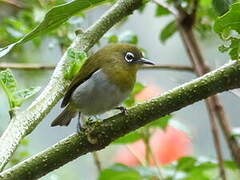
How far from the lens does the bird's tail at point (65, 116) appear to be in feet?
4.42

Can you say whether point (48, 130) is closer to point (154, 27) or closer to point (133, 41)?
point (154, 27)

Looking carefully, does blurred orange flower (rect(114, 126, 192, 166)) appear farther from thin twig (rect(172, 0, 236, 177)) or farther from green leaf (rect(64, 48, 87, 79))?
green leaf (rect(64, 48, 87, 79))

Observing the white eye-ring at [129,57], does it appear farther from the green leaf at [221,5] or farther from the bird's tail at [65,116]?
the green leaf at [221,5]

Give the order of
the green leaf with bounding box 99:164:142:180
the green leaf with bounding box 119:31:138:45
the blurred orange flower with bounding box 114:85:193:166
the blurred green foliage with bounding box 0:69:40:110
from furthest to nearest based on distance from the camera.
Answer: the blurred orange flower with bounding box 114:85:193:166
the green leaf with bounding box 119:31:138:45
the green leaf with bounding box 99:164:142:180
the blurred green foliage with bounding box 0:69:40:110

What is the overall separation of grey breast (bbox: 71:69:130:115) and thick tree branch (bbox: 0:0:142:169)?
0.28 metres

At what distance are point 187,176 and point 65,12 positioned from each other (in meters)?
0.89

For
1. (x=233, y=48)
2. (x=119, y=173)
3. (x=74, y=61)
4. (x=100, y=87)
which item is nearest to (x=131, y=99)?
(x=119, y=173)

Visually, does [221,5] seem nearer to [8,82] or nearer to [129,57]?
[8,82]

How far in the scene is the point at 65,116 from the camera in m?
1.37

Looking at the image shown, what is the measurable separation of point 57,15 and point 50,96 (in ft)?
0.41

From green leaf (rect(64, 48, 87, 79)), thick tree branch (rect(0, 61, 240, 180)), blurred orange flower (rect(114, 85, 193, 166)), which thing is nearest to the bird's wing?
green leaf (rect(64, 48, 87, 79))

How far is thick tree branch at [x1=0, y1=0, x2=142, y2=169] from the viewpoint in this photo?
0.76m

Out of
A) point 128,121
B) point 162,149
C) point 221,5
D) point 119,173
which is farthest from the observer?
point 162,149

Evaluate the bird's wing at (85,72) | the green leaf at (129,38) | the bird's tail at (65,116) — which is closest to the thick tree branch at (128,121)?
the bird's wing at (85,72)
